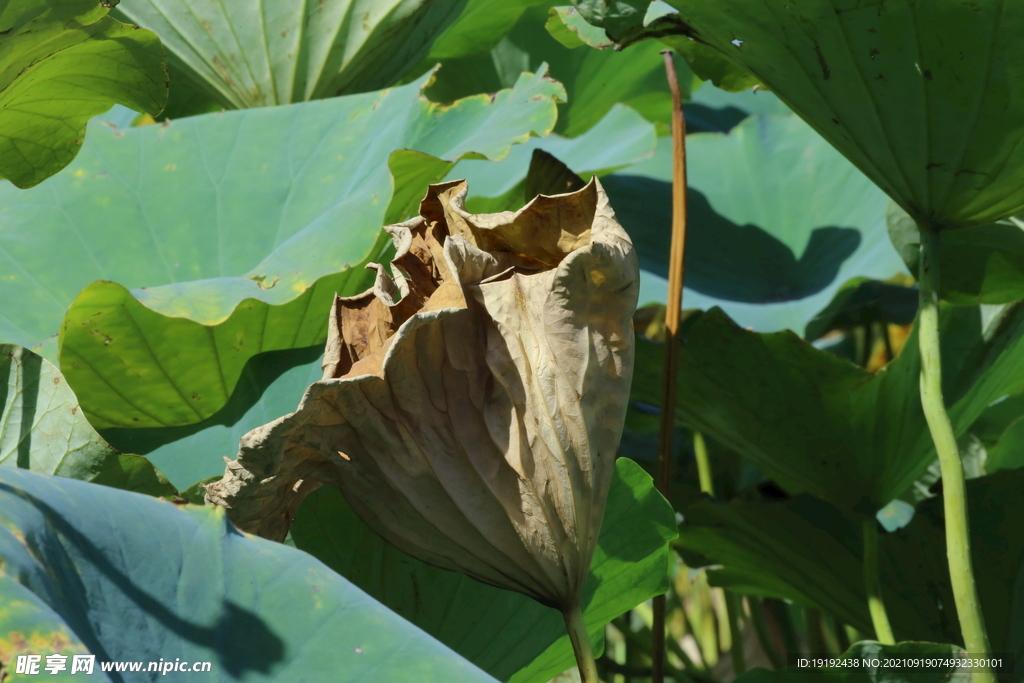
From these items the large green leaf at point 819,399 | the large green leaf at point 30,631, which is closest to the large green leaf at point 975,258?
the large green leaf at point 819,399

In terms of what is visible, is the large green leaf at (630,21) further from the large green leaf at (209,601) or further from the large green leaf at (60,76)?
the large green leaf at (209,601)

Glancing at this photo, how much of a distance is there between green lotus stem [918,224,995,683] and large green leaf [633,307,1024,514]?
0.19 m

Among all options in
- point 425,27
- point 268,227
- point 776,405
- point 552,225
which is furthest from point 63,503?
point 425,27

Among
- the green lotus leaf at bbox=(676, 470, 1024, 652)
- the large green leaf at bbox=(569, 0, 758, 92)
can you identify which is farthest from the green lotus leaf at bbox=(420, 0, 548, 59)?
the green lotus leaf at bbox=(676, 470, 1024, 652)

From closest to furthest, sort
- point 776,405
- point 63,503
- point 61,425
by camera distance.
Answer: point 63,503 < point 61,425 < point 776,405

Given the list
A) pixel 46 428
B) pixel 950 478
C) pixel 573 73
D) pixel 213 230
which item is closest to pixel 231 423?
pixel 46 428

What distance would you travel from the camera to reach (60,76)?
0.61 metres

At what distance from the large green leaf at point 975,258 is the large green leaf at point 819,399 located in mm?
30

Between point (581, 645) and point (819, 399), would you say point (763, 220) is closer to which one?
point (819, 399)

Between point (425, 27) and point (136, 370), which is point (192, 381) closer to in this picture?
point (136, 370)

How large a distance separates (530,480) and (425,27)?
2.64 feet

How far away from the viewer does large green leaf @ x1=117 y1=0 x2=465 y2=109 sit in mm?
1007

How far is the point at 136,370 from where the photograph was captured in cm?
66

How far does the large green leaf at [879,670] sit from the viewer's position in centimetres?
60
